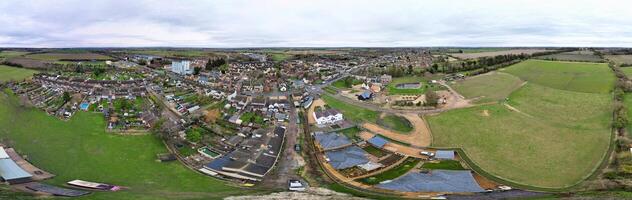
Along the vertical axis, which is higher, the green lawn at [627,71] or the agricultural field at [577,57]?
the agricultural field at [577,57]

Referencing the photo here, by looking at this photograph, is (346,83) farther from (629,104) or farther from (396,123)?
(629,104)

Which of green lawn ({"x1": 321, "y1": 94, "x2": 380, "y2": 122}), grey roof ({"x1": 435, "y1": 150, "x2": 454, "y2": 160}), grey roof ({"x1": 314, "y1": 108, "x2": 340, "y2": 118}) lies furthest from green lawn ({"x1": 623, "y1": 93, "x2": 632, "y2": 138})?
grey roof ({"x1": 314, "y1": 108, "x2": 340, "y2": 118})

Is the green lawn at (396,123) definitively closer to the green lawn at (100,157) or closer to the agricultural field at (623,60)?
the green lawn at (100,157)

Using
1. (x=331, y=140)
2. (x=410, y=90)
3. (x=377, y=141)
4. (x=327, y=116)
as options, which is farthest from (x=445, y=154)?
(x=410, y=90)

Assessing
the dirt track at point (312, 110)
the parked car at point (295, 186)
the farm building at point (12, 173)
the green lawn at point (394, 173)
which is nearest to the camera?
the farm building at point (12, 173)

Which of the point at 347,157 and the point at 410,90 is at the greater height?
the point at 410,90

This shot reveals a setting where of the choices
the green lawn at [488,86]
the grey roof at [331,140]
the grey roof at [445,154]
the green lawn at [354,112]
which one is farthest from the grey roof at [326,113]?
the green lawn at [488,86]

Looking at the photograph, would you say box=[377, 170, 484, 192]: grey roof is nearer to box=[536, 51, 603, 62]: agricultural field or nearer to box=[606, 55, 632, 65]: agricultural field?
box=[606, 55, 632, 65]: agricultural field
